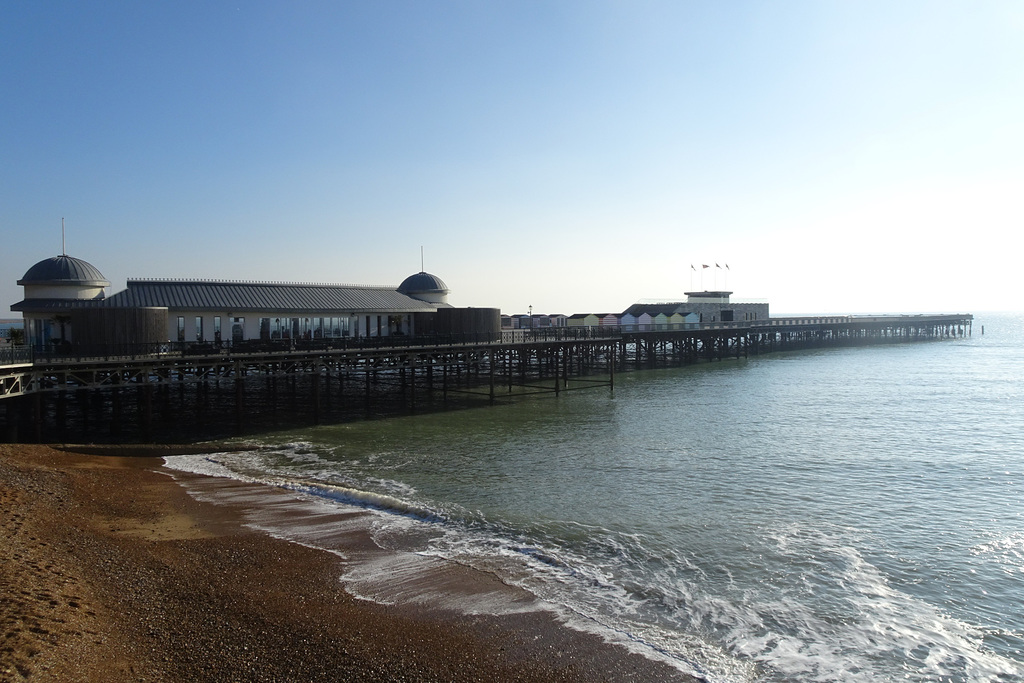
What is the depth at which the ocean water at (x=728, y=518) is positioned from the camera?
1160 cm

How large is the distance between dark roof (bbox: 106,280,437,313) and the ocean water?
27.2ft

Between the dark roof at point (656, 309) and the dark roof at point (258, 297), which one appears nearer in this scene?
the dark roof at point (258, 297)

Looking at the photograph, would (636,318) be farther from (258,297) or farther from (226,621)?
(226,621)

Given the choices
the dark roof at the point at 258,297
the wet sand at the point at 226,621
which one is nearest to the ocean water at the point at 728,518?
the wet sand at the point at 226,621

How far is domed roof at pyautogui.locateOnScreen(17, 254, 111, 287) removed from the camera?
105 ft

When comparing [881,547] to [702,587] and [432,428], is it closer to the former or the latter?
[702,587]

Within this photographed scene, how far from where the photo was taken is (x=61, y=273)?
106ft

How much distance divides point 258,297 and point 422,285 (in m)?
15.8

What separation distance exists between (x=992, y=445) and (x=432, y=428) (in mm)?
23644

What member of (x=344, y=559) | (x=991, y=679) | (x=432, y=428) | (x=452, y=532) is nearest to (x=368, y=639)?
(x=344, y=559)

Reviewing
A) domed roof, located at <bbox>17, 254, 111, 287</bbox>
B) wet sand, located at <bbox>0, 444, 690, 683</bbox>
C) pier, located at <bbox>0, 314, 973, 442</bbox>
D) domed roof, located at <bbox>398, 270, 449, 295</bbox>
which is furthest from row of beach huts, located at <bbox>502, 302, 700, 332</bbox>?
wet sand, located at <bbox>0, 444, 690, 683</bbox>

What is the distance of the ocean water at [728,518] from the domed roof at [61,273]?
12.9m

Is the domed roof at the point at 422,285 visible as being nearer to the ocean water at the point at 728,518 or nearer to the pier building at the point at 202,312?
the pier building at the point at 202,312

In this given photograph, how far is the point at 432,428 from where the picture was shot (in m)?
32.1
